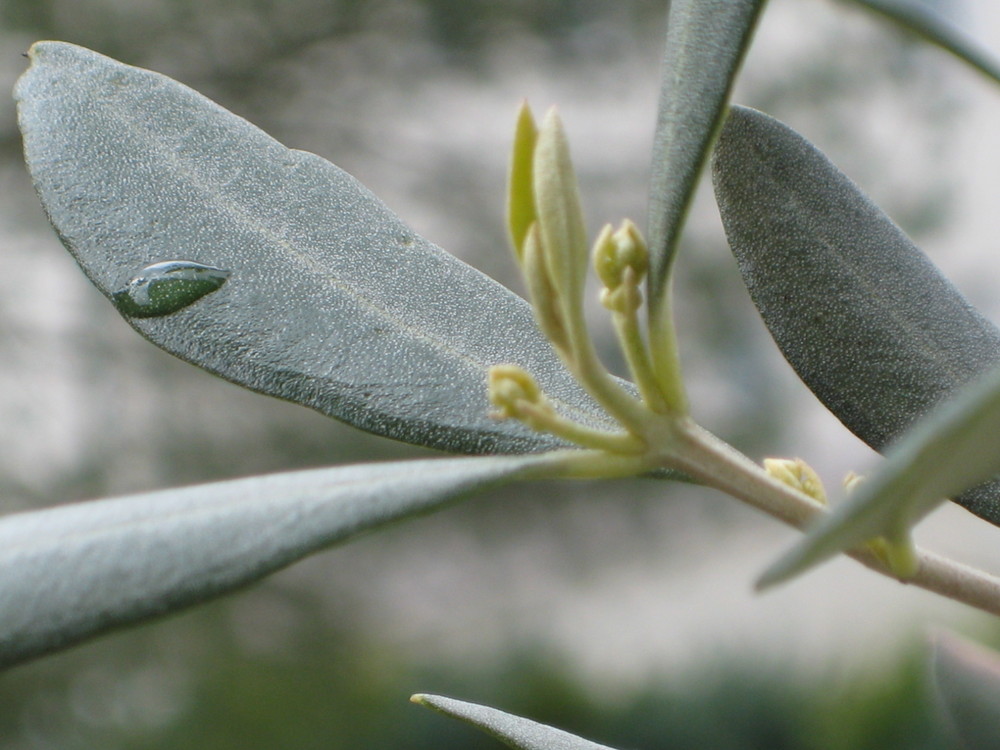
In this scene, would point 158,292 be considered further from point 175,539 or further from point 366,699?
point 366,699

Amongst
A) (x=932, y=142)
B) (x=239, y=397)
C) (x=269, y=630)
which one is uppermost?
(x=932, y=142)

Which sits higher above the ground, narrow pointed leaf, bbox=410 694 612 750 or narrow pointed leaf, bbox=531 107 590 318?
narrow pointed leaf, bbox=531 107 590 318

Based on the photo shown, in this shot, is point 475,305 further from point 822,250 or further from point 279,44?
point 279,44

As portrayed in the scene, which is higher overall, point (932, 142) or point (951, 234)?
point (932, 142)

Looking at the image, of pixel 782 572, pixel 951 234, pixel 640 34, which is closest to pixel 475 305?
pixel 782 572

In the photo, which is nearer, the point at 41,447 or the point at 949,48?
the point at 949,48

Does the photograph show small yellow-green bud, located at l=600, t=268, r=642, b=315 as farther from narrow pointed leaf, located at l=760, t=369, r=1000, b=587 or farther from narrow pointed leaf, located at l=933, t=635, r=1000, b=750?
narrow pointed leaf, located at l=933, t=635, r=1000, b=750

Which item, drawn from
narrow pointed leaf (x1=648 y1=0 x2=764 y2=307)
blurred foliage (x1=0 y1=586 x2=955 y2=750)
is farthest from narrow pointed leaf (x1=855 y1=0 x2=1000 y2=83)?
blurred foliage (x1=0 y1=586 x2=955 y2=750)
